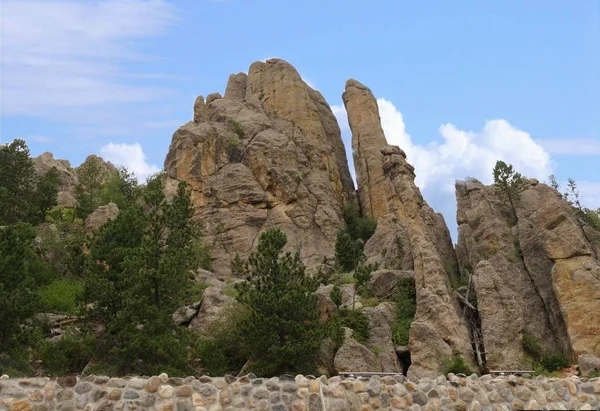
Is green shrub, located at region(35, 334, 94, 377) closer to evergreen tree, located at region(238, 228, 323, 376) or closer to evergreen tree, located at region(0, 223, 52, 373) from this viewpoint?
evergreen tree, located at region(0, 223, 52, 373)

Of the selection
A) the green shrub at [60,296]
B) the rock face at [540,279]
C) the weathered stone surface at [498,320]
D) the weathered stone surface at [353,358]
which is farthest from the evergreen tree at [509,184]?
the green shrub at [60,296]

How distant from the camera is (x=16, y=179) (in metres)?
52.4

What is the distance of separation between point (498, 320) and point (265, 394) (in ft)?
91.9

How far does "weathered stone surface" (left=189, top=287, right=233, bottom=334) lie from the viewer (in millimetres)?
32781

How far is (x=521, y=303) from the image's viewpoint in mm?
38625

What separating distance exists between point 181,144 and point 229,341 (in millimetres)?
35403

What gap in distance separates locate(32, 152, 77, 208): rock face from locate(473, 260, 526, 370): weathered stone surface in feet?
153

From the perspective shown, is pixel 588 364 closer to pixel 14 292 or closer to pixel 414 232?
pixel 414 232

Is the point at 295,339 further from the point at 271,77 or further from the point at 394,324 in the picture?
the point at 271,77

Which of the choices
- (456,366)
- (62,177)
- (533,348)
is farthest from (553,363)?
(62,177)

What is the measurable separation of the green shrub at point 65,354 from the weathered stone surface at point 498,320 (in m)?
21.5

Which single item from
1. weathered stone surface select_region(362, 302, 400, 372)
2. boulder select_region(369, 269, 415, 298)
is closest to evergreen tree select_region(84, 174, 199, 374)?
weathered stone surface select_region(362, 302, 400, 372)

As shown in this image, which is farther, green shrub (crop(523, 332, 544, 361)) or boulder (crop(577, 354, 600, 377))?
green shrub (crop(523, 332, 544, 361))

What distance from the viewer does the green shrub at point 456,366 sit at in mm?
32469
